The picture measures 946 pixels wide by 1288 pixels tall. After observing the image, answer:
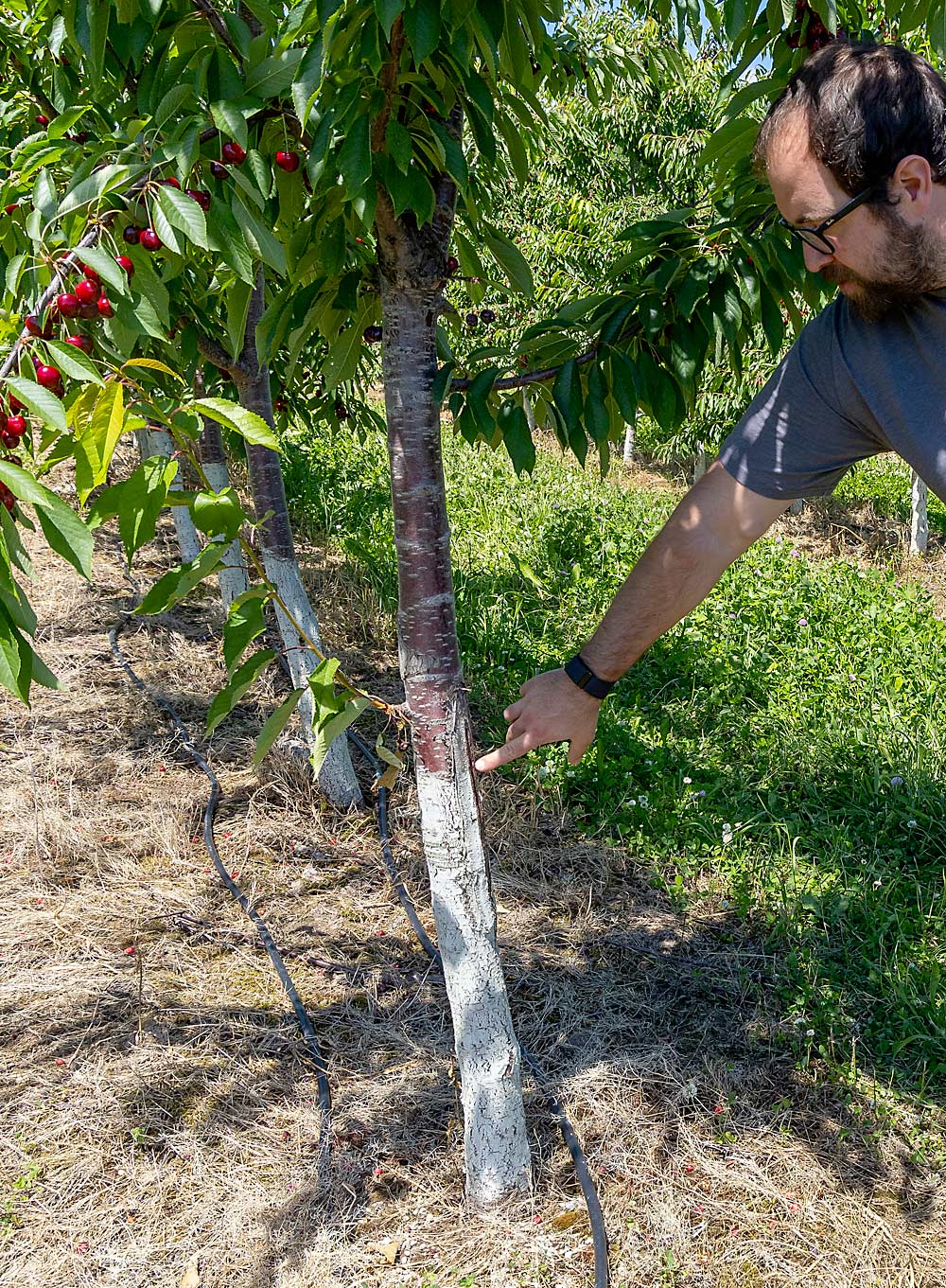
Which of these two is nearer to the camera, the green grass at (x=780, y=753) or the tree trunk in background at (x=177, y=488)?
the green grass at (x=780, y=753)

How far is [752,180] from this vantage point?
1.97m

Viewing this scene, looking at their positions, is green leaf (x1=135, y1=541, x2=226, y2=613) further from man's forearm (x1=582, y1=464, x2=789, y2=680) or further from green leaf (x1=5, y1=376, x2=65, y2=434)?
man's forearm (x1=582, y1=464, x2=789, y2=680)

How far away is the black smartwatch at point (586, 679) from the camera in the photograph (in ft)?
5.48

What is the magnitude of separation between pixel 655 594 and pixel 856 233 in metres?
0.63

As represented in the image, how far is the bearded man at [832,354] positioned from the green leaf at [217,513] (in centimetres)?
60

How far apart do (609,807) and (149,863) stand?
1742mm

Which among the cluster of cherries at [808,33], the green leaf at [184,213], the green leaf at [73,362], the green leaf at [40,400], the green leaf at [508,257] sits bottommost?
the green leaf at [40,400]

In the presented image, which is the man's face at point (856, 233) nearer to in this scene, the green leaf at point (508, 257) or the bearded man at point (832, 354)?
the bearded man at point (832, 354)

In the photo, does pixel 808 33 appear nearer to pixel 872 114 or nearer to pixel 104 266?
pixel 872 114

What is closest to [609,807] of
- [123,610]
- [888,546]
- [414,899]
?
[414,899]

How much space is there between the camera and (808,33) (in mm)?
1815

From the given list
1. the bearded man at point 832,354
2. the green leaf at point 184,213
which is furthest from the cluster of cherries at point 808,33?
the green leaf at point 184,213

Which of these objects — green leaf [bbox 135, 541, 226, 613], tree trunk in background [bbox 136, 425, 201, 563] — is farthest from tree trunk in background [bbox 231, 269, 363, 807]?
green leaf [bbox 135, 541, 226, 613]

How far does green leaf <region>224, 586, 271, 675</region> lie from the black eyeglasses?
0.98m
